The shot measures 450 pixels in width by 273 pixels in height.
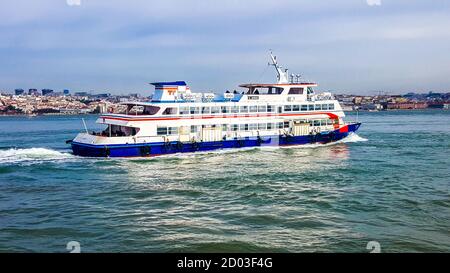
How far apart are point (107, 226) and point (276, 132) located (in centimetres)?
2103

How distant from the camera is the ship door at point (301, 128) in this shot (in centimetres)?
3247

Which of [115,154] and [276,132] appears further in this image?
[276,132]

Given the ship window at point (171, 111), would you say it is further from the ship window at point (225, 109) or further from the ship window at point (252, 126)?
the ship window at point (252, 126)

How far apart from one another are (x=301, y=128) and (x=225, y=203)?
18.5 metres

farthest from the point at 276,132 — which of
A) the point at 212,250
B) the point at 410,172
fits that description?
the point at 212,250

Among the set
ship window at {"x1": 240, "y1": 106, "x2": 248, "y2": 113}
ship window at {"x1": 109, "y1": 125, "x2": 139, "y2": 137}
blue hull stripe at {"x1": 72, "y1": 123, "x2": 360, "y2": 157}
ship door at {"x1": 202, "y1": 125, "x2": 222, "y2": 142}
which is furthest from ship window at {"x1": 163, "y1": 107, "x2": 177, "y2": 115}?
ship window at {"x1": 240, "y1": 106, "x2": 248, "y2": 113}

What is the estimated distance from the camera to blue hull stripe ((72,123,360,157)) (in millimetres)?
26094

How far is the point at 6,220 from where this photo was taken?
1341 centimetres

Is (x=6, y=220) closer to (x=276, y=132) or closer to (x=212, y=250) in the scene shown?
(x=212, y=250)

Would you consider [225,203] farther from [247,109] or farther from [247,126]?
[247,109]

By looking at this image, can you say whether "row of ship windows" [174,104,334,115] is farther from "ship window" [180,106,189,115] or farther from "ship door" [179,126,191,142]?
"ship door" [179,126,191,142]

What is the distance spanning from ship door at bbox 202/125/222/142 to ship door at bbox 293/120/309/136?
615 centimetres

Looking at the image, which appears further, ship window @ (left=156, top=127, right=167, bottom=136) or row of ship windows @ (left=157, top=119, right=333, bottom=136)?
row of ship windows @ (left=157, top=119, right=333, bottom=136)

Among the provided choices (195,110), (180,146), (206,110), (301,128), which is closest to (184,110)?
(195,110)
